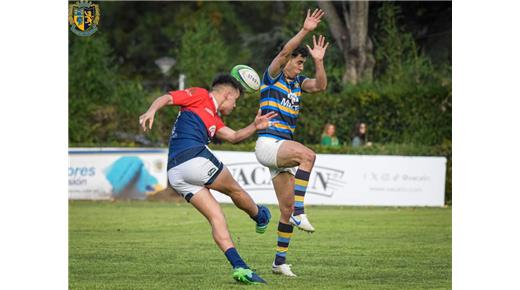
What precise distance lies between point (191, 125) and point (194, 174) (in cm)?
51

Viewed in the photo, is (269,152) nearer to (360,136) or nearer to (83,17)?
(83,17)

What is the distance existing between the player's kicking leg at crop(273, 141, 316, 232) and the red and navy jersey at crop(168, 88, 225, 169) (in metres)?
1.13

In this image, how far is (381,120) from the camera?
28141 mm

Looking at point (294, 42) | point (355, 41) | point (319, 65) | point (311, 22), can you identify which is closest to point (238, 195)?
point (294, 42)

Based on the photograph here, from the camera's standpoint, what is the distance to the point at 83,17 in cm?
1209

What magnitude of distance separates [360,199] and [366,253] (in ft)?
33.5

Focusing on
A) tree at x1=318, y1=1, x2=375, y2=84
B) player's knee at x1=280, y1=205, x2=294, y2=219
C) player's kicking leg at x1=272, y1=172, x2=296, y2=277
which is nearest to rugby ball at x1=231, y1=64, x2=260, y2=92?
player's kicking leg at x1=272, y1=172, x2=296, y2=277

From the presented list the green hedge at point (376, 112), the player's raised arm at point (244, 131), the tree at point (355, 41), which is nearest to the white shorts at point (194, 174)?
the player's raised arm at point (244, 131)

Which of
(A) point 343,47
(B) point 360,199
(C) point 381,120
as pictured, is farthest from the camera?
(A) point 343,47

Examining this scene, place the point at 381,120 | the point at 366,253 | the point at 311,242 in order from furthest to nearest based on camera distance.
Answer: the point at 381,120 < the point at 311,242 < the point at 366,253
